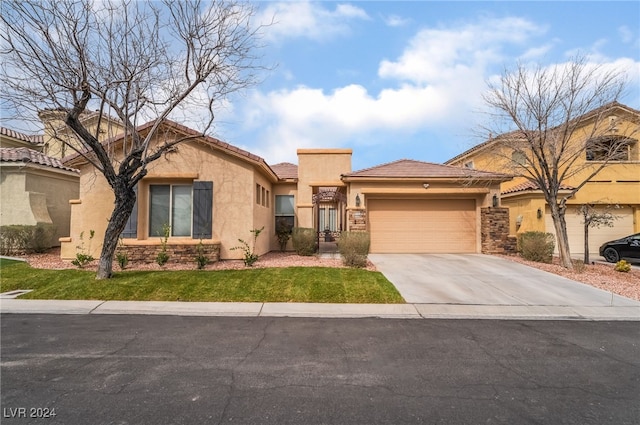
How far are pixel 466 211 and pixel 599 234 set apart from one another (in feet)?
24.9

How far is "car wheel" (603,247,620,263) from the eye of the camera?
45.8 feet

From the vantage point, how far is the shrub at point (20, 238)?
1261cm

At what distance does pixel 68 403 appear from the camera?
3.33m

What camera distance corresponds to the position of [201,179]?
39.6 feet

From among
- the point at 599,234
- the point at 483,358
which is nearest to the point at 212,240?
the point at 483,358

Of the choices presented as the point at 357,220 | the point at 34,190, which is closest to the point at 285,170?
the point at 357,220

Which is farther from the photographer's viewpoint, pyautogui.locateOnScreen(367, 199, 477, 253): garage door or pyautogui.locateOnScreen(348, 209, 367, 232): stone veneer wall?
pyautogui.locateOnScreen(367, 199, 477, 253): garage door

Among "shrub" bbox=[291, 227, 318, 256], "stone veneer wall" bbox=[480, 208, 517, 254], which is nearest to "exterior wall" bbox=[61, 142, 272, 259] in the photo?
"shrub" bbox=[291, 227, 318, 256]

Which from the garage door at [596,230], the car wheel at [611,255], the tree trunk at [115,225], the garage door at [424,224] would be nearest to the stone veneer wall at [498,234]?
the garage door at [424,224]

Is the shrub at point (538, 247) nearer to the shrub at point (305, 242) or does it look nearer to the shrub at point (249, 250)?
the shrub at point (305, 242)

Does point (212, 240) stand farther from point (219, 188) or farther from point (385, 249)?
point (385, 249)

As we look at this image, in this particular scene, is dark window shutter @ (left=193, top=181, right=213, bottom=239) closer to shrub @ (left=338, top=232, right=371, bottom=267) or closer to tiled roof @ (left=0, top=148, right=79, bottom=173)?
shrub @ (left=338, top=232, right=371, bottom=267)

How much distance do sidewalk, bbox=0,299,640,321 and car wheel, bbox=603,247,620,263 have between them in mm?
8524

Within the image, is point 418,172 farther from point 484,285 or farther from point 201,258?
point 201,258
